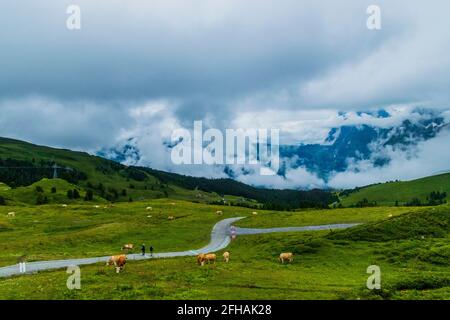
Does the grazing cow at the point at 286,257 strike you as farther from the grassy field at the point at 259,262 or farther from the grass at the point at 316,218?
the grass at the point at 316,218

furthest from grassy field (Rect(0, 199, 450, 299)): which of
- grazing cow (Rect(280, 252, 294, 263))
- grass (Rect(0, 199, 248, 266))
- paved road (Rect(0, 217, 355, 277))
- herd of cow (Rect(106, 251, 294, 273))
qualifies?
paved road (Rect(0, 217, 355, 277))

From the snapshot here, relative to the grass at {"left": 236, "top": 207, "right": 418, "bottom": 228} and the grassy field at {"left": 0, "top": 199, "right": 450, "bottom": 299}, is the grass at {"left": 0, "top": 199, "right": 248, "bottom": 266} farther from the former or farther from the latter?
the grass at {"left": 236, "top": 207, "right": 418, "bottom": 228}

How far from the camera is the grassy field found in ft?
143

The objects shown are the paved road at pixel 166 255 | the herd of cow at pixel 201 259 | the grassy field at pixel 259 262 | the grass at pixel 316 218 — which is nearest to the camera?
the grassy field at pixel 259 262

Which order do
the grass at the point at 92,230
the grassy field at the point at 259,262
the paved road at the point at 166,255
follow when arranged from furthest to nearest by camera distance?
the grass at the point at 92,230 → the paved road at the point at 166,255 → the grassy field at the point at 259,262

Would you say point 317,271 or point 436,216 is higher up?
point 436,216

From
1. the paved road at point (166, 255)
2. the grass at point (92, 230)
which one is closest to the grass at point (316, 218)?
the paved road at point (166, 255)

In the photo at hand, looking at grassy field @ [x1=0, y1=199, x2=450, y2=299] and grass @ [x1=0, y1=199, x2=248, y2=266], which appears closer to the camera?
grassy field @ [x1=0, y1=199, x2=450, y2=299]

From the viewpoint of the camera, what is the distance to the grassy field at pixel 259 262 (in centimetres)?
4362

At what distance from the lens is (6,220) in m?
144
